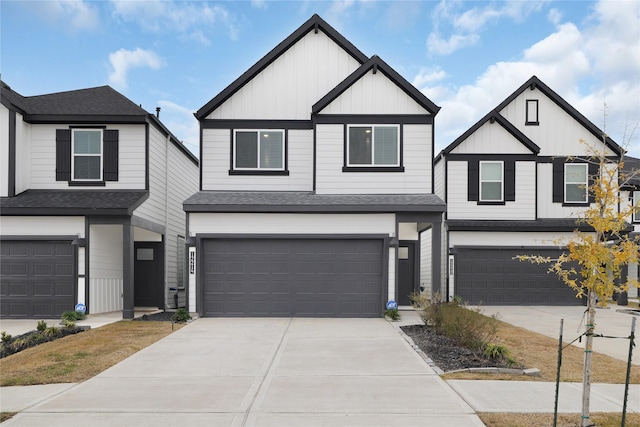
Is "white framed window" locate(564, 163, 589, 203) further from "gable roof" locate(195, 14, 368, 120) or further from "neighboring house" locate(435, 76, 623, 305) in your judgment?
"gable roof" locate(195, 14, 368, 120)

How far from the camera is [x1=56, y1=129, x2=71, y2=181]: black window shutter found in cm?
1655

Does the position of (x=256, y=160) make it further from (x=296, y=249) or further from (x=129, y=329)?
(x=129, y=329)

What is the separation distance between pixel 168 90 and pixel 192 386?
26.2m

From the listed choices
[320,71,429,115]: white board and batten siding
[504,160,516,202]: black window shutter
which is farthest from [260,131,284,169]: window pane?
[504,160,516,202]: black window shutter

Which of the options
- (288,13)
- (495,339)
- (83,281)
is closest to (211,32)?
(288,13)

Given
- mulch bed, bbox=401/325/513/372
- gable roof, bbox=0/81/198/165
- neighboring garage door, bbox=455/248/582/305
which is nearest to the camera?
mulch bed, bbox=401/325/513/372

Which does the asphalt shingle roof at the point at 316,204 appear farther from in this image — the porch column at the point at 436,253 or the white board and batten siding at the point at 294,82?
the white board and batten siding at the point at 294,82

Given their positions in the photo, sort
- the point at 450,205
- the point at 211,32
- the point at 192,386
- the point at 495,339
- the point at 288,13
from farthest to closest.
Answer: the point at 211,32 → the point at 450,205 → the point at 288,13 → the point at 495,339 → the point at 192,386

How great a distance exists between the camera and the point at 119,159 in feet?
54.7

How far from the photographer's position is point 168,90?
3069 centimetres

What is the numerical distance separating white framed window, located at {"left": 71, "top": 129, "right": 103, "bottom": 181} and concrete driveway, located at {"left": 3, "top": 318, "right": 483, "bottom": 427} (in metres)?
7.79

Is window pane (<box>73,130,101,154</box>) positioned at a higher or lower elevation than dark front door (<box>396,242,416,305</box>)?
higher

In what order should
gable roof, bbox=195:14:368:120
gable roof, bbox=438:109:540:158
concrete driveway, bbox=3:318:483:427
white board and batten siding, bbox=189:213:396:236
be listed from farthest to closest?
1. gable roof, bbox=438:109:540:158
2. gable roof, bbox=195:14:368:120
3. white board and batten siding, bbox=189:213:396:236
4. concrete driveway, bbox=3:318:483:427

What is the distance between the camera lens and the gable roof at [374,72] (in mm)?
16391
